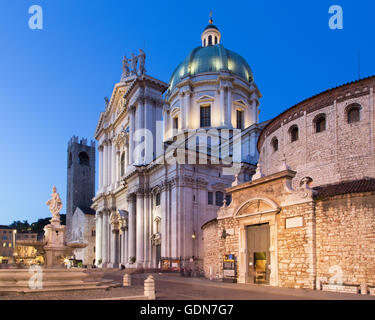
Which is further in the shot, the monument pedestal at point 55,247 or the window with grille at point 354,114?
the window with grille at point 354,114

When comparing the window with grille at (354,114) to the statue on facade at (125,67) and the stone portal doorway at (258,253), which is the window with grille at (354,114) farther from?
the statue on facade at (125,67)

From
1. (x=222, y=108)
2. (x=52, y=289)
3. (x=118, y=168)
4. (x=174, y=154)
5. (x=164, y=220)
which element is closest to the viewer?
(x=52, y=289)

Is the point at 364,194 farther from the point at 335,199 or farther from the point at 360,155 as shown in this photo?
the point at 360,155

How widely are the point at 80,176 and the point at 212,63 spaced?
59.9 metres

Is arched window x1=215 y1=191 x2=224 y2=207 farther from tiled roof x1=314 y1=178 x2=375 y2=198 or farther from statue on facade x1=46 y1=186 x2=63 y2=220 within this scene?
statue on facade x1=46 y1=186 x2=63 y2=220

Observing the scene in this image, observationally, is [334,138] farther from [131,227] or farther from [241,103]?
[241,103]

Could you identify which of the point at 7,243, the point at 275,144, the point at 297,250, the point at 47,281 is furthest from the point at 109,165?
the point at 7,243

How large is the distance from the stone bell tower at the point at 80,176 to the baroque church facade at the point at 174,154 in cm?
3769

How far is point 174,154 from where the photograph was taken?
40.4 meters

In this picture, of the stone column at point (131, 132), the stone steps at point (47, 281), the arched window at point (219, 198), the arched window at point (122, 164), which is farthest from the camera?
the arched window at point (122, 164)

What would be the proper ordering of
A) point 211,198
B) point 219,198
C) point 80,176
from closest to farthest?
point 211,198 < point 219,198 < point 80,176

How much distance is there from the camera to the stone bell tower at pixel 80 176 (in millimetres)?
103688

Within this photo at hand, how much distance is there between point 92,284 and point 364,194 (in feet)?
44.9

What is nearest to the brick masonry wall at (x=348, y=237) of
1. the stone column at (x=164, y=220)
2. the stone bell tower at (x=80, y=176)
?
the stone column at (x=164, y=220)
